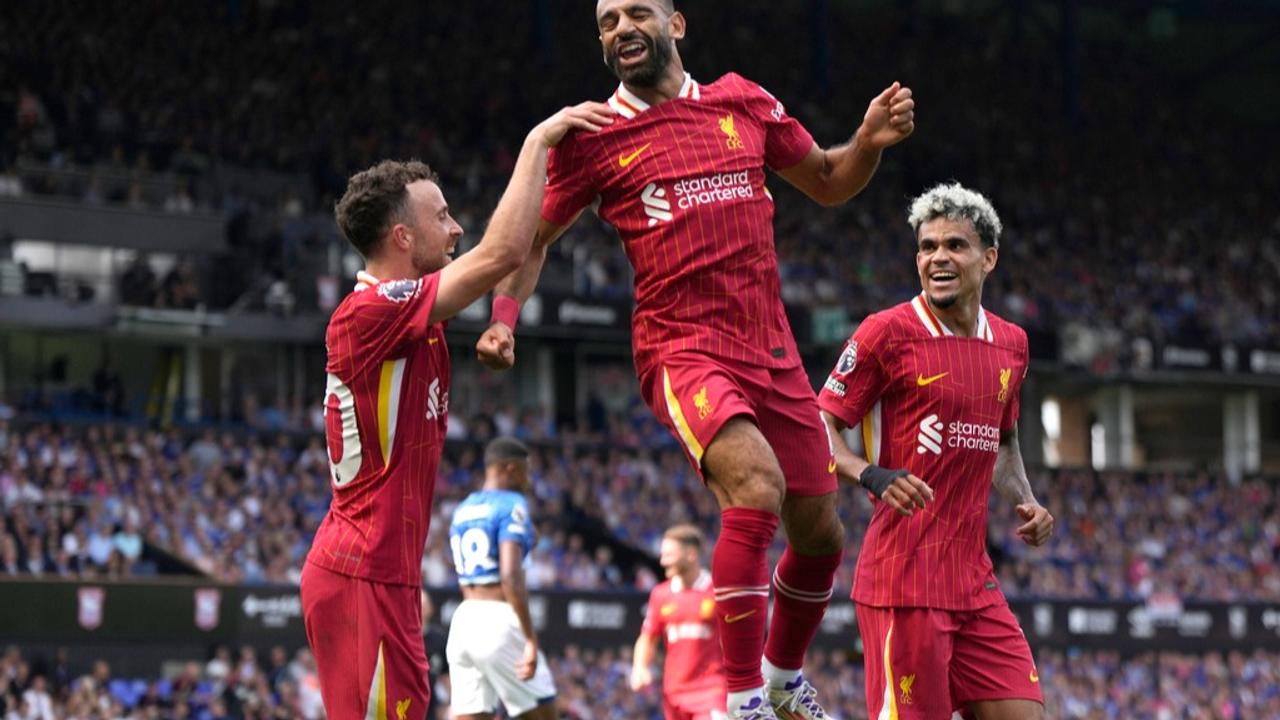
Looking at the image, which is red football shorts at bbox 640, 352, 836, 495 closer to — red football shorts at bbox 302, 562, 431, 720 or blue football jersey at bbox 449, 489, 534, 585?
red football shorts at bbox 302, 562, 431, 720

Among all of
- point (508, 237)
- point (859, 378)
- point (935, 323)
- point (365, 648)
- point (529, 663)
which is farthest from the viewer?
point (529, 663)

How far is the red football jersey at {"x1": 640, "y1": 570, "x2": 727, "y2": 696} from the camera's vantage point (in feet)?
43.6

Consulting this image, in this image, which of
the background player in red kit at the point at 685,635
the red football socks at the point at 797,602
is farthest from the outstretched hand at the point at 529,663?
the red football socks at the point at 797,602

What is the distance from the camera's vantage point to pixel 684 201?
7184mm

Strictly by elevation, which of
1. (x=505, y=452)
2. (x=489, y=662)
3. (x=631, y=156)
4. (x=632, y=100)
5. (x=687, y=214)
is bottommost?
(x=489, y=662)

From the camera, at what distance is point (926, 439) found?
799cm

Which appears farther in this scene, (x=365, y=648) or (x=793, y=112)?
(x=793, y=112)

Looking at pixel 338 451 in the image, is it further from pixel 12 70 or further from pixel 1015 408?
pixel 12 70

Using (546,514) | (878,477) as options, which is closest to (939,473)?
(878,477)

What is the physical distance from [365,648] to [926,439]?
107 inches

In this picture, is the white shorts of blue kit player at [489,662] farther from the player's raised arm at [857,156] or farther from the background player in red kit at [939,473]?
the player's raised arm at [857,156]

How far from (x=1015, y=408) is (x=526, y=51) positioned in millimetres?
33054

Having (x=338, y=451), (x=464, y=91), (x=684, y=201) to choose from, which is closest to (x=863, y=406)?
(x=684, y=201)

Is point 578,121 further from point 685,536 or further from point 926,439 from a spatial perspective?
point 685,536
